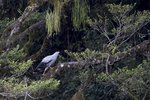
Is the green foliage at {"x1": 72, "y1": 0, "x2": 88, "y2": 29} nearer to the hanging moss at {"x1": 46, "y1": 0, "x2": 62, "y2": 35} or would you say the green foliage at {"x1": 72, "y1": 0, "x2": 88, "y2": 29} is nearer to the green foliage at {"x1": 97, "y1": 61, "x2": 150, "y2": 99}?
the hanging moss at {"x1": 46, "y1": 0, "x2": 62, "y2": 35}

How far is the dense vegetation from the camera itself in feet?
13.3

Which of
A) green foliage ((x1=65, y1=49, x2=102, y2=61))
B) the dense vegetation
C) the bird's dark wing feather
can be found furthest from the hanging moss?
the bird's dark wing feather

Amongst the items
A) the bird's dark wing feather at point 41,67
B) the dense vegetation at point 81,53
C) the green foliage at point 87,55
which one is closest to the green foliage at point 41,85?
the dense vegetation at point 81,53

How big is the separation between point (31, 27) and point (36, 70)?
0.50 metres

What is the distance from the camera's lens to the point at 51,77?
13.7 ft

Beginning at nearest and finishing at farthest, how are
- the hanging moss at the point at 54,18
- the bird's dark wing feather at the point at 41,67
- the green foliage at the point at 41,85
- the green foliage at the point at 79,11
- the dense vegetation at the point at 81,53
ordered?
the green foliage at the point at 41,85, the dense vegetation at the point at 81,53, the hanging moss at the point at 54,18, the green foliage at the point at 79,11, the bird's dark wing feather at the point at 41,67

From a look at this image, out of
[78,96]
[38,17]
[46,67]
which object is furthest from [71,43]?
[78,96]

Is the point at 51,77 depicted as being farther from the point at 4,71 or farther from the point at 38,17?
the point at 38,17

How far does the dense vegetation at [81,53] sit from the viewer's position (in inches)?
160

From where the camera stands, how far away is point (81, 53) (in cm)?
407

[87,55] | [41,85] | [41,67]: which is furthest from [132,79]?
[41,67]

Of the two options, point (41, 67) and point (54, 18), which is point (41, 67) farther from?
point (54, 18)

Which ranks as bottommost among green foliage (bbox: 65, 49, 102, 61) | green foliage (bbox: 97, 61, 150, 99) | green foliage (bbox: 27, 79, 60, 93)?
green foliage (bbox: 97, 61, 150, 99)

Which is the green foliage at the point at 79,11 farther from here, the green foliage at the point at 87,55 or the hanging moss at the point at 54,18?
the green foliage at the point at 87,55
